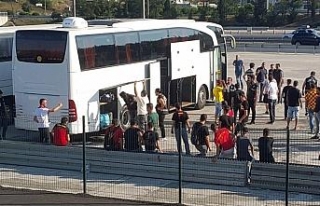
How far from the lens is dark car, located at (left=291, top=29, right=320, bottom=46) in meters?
62.5

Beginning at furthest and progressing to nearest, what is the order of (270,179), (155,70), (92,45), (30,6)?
(30,6) → (155,70) → (92,45) → (270,179)

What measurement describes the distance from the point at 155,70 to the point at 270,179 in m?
9.36

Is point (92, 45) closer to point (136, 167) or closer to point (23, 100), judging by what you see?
point (23, 100)

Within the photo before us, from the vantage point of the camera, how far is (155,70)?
77.5 ft

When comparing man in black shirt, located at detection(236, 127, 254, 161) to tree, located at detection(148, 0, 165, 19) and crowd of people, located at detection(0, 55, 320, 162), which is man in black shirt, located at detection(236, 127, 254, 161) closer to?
crowd of people, located at detection(0, 55, 320, 162)

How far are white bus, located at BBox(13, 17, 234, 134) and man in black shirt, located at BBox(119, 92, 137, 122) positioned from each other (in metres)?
0.15

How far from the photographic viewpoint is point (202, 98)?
27328mm

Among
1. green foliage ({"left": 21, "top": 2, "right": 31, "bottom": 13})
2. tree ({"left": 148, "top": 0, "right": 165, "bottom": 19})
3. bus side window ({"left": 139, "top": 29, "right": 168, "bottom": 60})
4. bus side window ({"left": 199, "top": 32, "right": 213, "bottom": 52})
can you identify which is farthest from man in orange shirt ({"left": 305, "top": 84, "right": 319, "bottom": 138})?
green foliage ({"left": 21, "top": 2, "right": 31, "bottom": 13})

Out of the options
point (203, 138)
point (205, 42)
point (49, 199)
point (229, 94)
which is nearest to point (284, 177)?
point (203, 138)

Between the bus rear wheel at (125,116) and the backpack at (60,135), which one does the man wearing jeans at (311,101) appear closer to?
the bus rear wheel at (125,116)

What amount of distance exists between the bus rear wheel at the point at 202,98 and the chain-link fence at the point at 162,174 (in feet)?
26.8

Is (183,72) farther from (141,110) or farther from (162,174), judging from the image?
(162,174)

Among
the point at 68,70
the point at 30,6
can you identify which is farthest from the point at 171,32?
the point at 30,6

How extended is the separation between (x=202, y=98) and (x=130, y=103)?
6471mm
